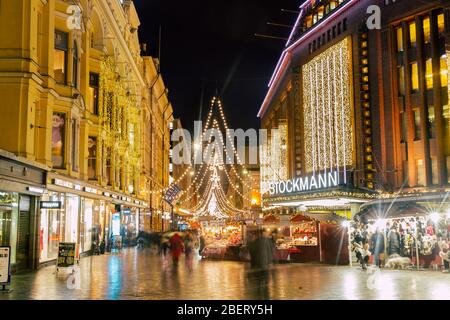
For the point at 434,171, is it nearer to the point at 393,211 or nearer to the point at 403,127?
the point at 403,127

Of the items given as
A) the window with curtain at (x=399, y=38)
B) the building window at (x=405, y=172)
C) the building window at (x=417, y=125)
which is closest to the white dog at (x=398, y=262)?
the building window at (x=405, y=172)

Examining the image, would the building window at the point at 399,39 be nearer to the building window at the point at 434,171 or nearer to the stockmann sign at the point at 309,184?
the building window at the point at 434,171

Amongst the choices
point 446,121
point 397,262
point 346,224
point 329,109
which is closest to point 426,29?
point 446,121

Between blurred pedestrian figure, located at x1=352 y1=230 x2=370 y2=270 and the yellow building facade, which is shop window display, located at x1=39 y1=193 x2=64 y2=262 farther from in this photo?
blurred pedestrian figure, located at x1=352 y1=230 x2=370 y2=270

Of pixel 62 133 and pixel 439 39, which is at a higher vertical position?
pixel 439 39

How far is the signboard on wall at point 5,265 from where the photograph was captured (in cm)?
1658

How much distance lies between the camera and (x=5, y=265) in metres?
16.8

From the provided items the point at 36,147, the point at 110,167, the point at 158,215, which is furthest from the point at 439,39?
the point at 158,215

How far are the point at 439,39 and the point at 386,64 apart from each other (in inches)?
176

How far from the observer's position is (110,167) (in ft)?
140

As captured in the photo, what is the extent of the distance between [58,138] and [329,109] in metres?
27.1

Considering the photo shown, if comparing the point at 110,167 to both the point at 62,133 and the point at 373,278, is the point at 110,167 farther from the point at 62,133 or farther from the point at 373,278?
the point at 373,278

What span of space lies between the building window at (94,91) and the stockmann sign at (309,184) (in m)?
15.5

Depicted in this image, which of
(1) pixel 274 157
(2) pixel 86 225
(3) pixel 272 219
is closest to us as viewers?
(2) pixel 86 225
